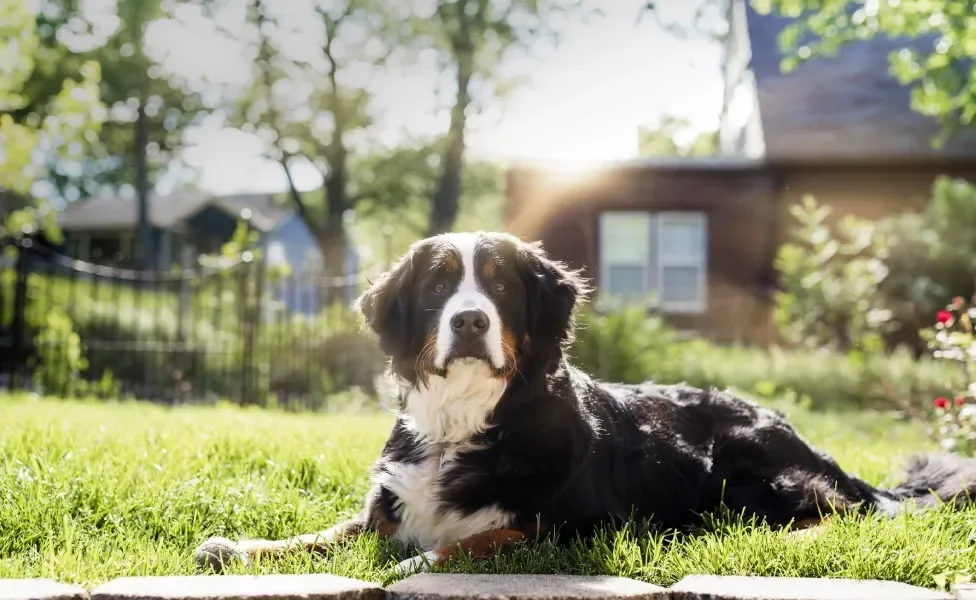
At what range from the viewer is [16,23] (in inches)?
408

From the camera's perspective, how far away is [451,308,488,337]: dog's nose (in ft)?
11.3

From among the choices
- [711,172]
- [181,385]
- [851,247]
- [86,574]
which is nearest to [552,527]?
[86,574]

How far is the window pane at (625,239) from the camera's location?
60.7 feet

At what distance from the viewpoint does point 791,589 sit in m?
2.88

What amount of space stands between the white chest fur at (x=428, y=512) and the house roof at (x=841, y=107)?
15.1m

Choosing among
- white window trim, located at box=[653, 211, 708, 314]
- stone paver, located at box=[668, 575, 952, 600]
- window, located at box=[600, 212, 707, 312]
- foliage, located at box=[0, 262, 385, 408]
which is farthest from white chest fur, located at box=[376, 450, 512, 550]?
window, located at box=[600, 212, 707, 312]

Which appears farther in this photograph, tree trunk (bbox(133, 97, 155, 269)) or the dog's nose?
tree trunk (bbox(133, 97, 155, 269))

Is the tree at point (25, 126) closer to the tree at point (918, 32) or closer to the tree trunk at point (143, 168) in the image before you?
the tree at point (918, 32)

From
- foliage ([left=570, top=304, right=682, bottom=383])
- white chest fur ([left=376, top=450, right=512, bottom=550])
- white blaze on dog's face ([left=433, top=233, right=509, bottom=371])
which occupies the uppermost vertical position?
white blaze on dog's face ([left=433, top=233, right=509, bottom=371])

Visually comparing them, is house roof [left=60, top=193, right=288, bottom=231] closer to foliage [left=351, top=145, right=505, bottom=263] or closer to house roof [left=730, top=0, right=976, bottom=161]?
foliage [left=351, top=145, right=505, bottom=263]

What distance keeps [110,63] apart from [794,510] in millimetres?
27616

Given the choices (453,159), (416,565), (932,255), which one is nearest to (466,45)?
(453,159)

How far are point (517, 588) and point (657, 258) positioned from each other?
16.0 m

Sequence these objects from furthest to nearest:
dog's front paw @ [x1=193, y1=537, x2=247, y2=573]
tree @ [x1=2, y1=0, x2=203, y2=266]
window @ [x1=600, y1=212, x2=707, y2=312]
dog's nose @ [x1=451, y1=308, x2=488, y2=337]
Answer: tree @ [x1=2, y1=0, x2=203, y2=266]
window @ [x1=600, y1=212, x2=707, y2=312]
dog's nose @ [x1=451, y1=308, x2=488, y2=337]
dog's front paw @ [x1=193, y1=537, x2=247, y2=573]
